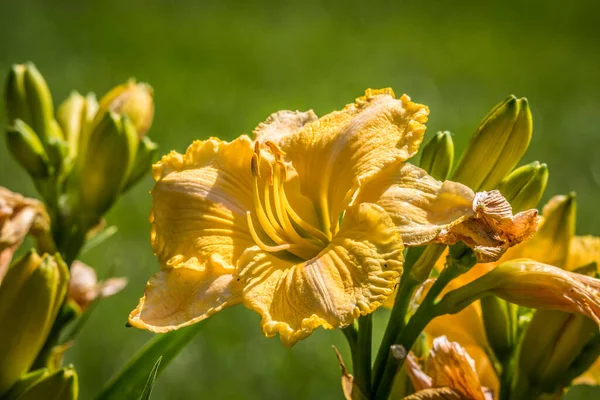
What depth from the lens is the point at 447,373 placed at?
77 centimetres

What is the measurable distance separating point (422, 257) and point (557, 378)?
19 centimetres

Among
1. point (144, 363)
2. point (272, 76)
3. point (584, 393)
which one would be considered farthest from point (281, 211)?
point (272, 76)

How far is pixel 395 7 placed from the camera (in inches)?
188

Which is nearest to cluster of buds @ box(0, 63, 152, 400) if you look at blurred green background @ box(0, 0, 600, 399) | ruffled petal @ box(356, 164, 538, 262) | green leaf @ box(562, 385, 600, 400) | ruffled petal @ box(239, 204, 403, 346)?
ruffled petal @ box(239, 204, 403, 346)

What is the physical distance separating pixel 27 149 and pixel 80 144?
7 centimetres

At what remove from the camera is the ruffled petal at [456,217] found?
0.69 m

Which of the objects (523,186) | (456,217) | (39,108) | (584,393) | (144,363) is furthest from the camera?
(584,393)

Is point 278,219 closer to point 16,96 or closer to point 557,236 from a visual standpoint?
point 557,236

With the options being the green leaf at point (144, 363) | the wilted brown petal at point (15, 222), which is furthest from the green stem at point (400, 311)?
the wilted brown petal at point (15, 222)

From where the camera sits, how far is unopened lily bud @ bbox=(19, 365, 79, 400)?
2.64 ft

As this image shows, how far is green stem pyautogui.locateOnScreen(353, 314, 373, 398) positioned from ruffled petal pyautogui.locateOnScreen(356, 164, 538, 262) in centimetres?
11

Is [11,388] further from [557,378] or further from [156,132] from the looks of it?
[156,132]

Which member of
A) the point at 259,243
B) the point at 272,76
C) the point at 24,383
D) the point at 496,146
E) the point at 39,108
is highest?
the point at 496,146

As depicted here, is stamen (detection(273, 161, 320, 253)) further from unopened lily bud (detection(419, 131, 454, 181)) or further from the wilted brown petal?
the wilted brown petal
